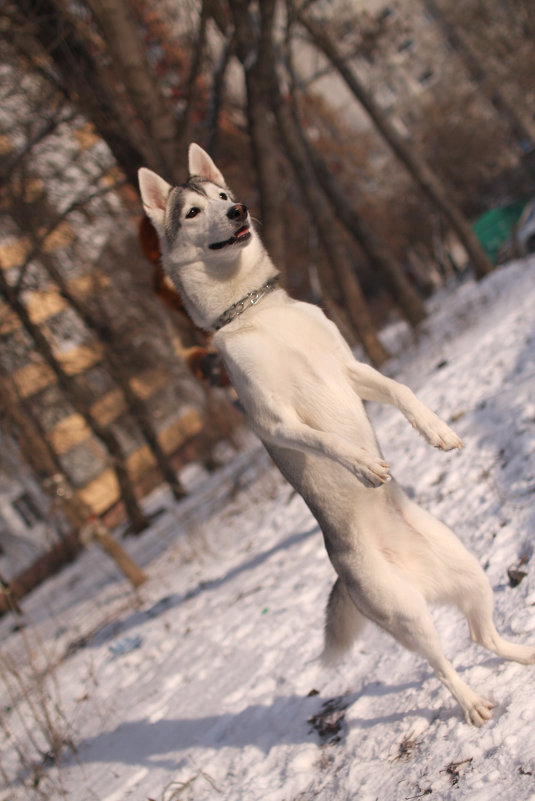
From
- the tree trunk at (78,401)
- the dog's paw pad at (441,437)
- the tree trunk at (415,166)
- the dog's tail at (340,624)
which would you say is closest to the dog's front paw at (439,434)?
the dog's paw pad at (441,437)

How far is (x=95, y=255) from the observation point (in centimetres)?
1723

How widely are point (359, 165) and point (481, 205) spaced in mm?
7811

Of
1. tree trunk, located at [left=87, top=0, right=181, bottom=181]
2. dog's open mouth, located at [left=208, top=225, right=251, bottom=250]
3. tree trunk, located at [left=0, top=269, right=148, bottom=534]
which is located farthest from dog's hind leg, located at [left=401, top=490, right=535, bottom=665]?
tree trunk, located at [left=0, top=269, right=148, bottom=534]

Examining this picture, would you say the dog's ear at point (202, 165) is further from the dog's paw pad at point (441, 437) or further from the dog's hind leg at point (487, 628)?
the dog's hind leg at point (487, 628)

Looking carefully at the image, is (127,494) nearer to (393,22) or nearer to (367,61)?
(367,61)

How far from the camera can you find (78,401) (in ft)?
37.2

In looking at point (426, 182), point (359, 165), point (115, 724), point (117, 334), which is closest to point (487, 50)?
point (359, 165)

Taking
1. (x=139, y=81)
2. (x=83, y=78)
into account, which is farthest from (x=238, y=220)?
(x=83, y=78)

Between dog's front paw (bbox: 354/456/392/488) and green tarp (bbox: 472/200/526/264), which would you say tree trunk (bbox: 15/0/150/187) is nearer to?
dog's front paw (bbox: 354/456/392/488)

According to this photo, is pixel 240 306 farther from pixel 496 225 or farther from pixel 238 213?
pixel 496 225

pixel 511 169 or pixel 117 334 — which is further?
pixel 511 169

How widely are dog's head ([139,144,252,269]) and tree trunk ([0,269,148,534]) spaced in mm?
8623

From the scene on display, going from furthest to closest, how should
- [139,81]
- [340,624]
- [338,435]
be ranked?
[139,81] < [340,624] < [338,435]

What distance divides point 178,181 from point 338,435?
189 inches
